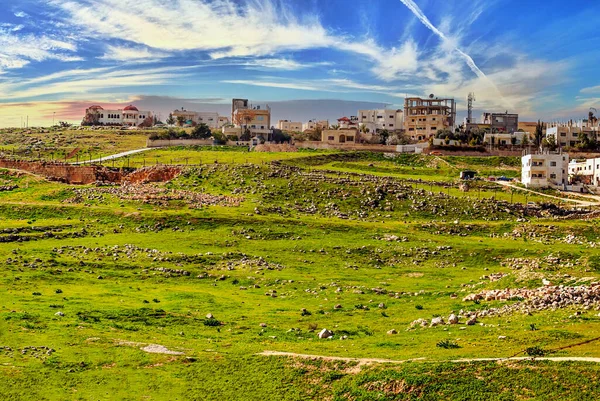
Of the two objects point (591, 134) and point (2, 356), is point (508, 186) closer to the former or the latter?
point (591, 134)

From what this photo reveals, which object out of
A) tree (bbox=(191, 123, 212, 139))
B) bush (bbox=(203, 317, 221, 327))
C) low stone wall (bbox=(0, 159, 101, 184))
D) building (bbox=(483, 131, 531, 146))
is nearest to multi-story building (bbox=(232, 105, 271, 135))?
tree (bbox=(191, 123, 212, 139))

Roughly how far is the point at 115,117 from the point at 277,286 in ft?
520

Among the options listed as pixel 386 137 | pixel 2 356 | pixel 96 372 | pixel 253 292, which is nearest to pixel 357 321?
pixel 253 292

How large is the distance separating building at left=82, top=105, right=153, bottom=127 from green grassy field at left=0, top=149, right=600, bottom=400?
10555cm

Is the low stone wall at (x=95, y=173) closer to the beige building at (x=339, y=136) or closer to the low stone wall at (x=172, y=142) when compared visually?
the low stone wall at (x=172, y=142)

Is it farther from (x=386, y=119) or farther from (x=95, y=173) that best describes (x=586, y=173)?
(x=386, y=119)

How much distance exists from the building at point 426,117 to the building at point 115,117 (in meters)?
74.2

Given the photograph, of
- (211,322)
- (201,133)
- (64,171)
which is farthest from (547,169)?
(201,133)

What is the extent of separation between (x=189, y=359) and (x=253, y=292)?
14.3 meters

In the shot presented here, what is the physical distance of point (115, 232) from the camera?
55719 millimetres

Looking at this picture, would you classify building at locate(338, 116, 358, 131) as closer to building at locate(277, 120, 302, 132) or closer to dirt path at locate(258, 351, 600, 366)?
building at locate(277, 120, 302, 132)

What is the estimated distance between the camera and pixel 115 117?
18762 centimetres

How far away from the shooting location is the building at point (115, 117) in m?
186

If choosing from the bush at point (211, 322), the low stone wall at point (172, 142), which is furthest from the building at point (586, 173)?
the bush at point (211, 322)
